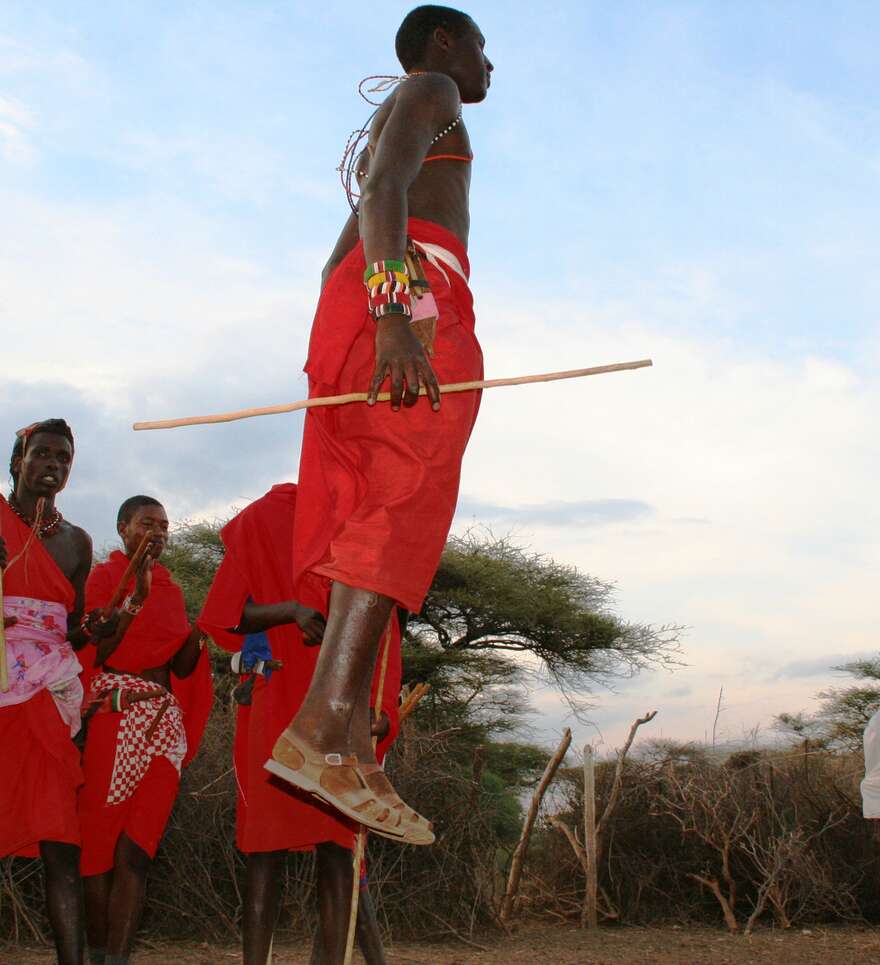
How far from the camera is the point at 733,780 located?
35.7 ft

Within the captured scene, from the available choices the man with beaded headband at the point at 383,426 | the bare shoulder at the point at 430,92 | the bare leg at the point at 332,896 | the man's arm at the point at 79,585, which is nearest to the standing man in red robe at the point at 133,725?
the man's arm at the point at 79,585

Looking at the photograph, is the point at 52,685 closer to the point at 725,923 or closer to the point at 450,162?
the point at 450,162

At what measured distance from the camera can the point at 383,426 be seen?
10.4 ft

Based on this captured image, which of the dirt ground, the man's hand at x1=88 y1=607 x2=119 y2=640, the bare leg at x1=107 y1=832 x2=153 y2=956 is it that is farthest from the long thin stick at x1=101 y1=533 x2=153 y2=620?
the dirt ground

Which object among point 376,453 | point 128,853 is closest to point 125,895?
point 128,853

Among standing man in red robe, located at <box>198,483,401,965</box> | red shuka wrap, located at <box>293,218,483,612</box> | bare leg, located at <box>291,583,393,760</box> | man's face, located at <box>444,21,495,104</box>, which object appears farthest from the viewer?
standing man in red robe, located at <box>198,483,401,965</box>

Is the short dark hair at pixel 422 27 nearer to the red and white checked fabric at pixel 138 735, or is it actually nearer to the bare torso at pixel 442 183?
the bare torso at pixel 442 183

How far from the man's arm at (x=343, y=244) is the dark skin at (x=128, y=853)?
265 cm

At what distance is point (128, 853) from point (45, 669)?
3.43 feet

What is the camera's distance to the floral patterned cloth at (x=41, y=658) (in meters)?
5.11

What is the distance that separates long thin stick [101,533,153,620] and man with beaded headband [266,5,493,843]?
2459mm

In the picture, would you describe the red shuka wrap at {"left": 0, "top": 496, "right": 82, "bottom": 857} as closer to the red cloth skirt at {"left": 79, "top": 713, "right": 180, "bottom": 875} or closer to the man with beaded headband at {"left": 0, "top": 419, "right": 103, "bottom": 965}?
the man with beaded headband at {"left": 0, "top": 419, "right": 103, "bottom": 965}

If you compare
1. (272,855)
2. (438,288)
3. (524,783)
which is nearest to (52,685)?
(272,855)

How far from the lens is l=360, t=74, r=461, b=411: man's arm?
9.76 ft
